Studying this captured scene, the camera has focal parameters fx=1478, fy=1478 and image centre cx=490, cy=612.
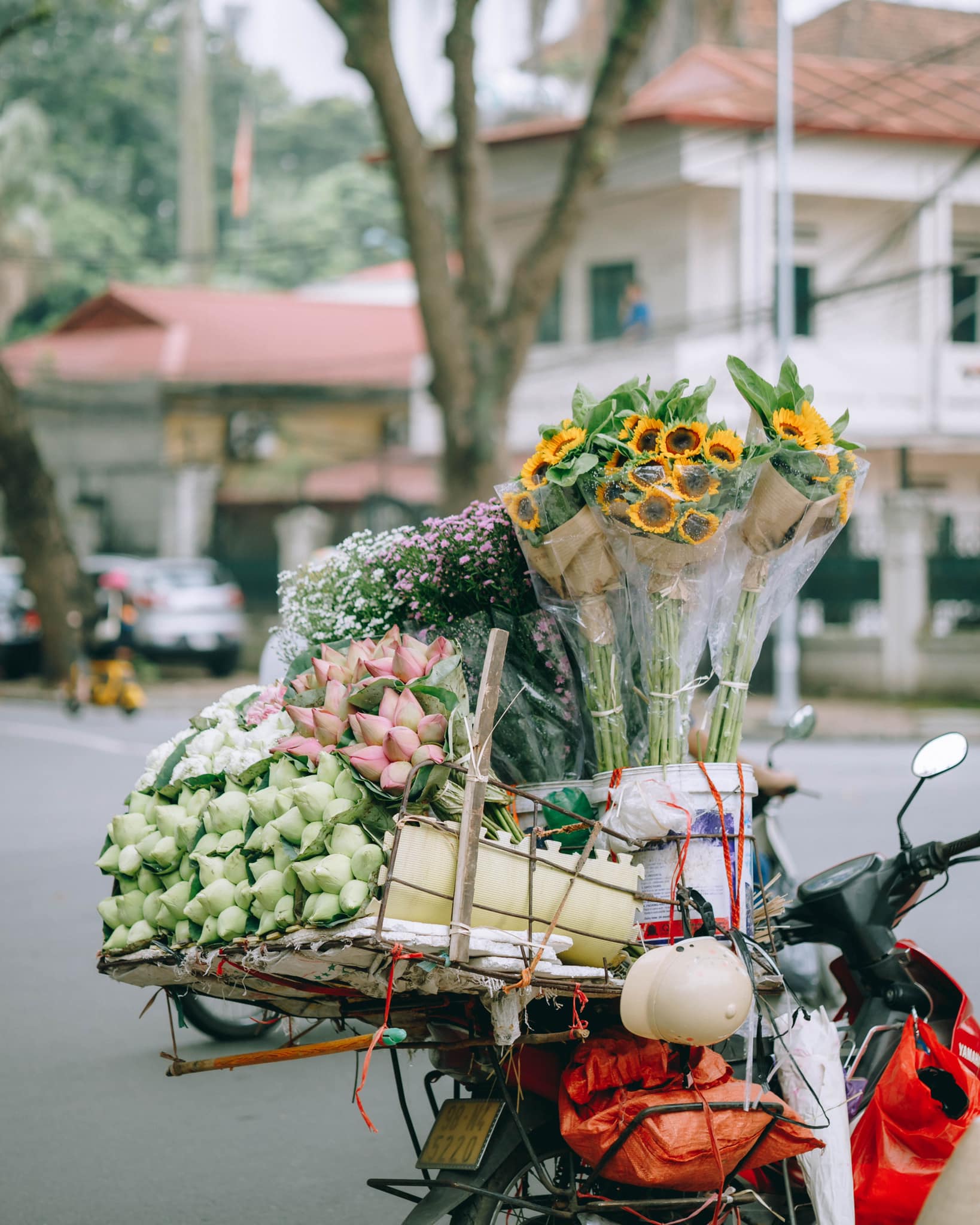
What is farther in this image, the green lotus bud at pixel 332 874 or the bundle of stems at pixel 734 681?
the bundle of stems at pixel 734 681

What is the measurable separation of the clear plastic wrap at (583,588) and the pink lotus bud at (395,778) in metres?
0.57

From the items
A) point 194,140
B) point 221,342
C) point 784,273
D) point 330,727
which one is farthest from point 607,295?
point 330,727

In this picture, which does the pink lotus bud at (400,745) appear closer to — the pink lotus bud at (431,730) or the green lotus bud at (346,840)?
the pink lotus bud at (431,730)

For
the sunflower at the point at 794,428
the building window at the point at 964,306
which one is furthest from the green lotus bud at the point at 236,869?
the building window at the point at 964,306

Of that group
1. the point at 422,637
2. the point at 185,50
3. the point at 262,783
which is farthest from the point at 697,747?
the point at 185,50

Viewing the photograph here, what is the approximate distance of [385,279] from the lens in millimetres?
39250

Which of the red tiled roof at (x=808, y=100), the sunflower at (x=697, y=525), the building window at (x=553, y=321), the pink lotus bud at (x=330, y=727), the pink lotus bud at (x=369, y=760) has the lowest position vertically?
the pink lotus bud at (x=369, y=760)

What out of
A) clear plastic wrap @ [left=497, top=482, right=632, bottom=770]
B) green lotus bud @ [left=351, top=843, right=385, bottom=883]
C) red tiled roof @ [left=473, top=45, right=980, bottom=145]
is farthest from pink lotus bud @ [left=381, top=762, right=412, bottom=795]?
red tiled roof @ [left=473, top=45, right=980, bottom=145]

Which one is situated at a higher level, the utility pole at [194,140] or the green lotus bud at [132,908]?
the utility pole at [194,140]

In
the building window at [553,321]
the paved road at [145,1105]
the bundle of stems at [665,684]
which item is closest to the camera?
the bundle of stems at [665,684]

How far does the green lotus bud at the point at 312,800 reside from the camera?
259 centimetres

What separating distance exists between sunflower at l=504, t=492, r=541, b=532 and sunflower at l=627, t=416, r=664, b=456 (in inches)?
9.0

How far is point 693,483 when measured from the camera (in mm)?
2783

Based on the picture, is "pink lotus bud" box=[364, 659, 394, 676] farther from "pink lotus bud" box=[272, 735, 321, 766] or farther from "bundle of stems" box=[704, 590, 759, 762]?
"bundle of stems" box=[704, 590, 759, 762]
